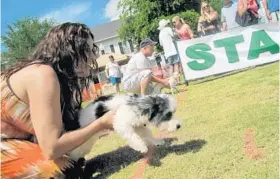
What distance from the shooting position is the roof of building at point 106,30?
284ft

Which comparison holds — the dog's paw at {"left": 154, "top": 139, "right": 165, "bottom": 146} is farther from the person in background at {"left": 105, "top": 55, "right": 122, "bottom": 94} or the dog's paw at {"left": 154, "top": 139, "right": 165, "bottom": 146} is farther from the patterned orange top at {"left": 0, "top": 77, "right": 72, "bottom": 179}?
the person in background at {"left": 105, "top": 55, "right": 122, "bottom": 94}

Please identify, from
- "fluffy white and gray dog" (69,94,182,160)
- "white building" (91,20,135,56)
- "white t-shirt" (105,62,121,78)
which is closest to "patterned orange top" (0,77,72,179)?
"fluffy white and gray dog" (69,94,182,160)

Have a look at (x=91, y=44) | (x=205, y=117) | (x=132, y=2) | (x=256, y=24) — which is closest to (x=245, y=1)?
(x=256, y=24)

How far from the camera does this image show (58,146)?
2.99 m

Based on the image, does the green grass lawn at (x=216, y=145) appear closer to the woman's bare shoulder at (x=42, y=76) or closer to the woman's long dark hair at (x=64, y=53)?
the woman's long dark hair at (x=64, y=53)

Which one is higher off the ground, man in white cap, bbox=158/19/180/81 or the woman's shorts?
man in white cap, bbox=158/19/180/81

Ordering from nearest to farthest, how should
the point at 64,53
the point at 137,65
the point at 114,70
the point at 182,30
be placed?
1. the point at 64,53
2. the point at 137,65
3. the point at 182,30
4. the point at 114,70

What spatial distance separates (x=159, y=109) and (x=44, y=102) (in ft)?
6.05

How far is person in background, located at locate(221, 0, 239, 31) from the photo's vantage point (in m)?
12.0

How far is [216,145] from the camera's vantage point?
172 inches

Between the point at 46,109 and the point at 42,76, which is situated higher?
the point at 42,76

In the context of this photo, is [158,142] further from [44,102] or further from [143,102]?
[44,102]

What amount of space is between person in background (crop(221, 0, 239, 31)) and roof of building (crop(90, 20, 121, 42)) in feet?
243

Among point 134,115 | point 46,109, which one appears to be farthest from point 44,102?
point 134,115
